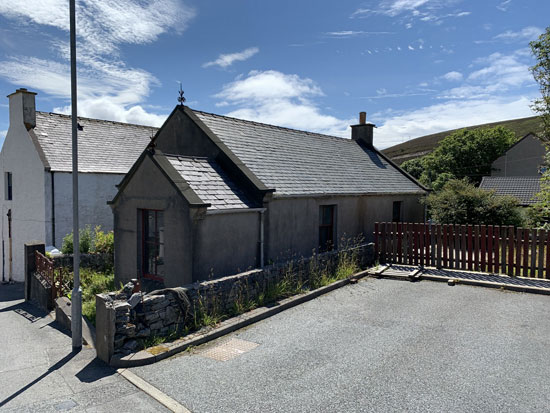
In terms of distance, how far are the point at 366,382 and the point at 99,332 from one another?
15.2 feet

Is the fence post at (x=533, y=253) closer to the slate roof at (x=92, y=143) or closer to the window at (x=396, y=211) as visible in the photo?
the window at (x=396, y=211)

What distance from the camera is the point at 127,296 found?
731 centimetres

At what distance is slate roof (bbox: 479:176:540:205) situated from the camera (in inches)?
1164

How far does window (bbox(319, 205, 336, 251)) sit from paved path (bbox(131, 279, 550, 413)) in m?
4.91

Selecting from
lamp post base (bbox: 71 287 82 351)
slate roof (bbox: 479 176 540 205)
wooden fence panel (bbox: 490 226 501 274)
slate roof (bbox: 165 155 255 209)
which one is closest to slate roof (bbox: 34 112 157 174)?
slate roof (bbox: 165 155 255 209)

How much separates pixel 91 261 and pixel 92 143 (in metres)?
9.24

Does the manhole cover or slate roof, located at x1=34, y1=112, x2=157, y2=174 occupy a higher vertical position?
slate roof, located at x1=34, y1=112, x2=157, y2=174

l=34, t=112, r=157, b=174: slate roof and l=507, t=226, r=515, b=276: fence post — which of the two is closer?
l=507, t=226, r=515, b=276: fence post

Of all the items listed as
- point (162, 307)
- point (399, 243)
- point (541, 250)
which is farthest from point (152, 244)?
point (541, 250)


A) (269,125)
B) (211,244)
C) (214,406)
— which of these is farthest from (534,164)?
(214,406)

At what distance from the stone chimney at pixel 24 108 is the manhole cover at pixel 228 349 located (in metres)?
18.2

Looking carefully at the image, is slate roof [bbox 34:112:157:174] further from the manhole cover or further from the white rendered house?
the manhole cover

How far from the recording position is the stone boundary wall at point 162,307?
6.73 m

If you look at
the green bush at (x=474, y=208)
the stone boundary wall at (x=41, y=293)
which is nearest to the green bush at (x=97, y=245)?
the stone boundary wall at (x=41, y=293)
